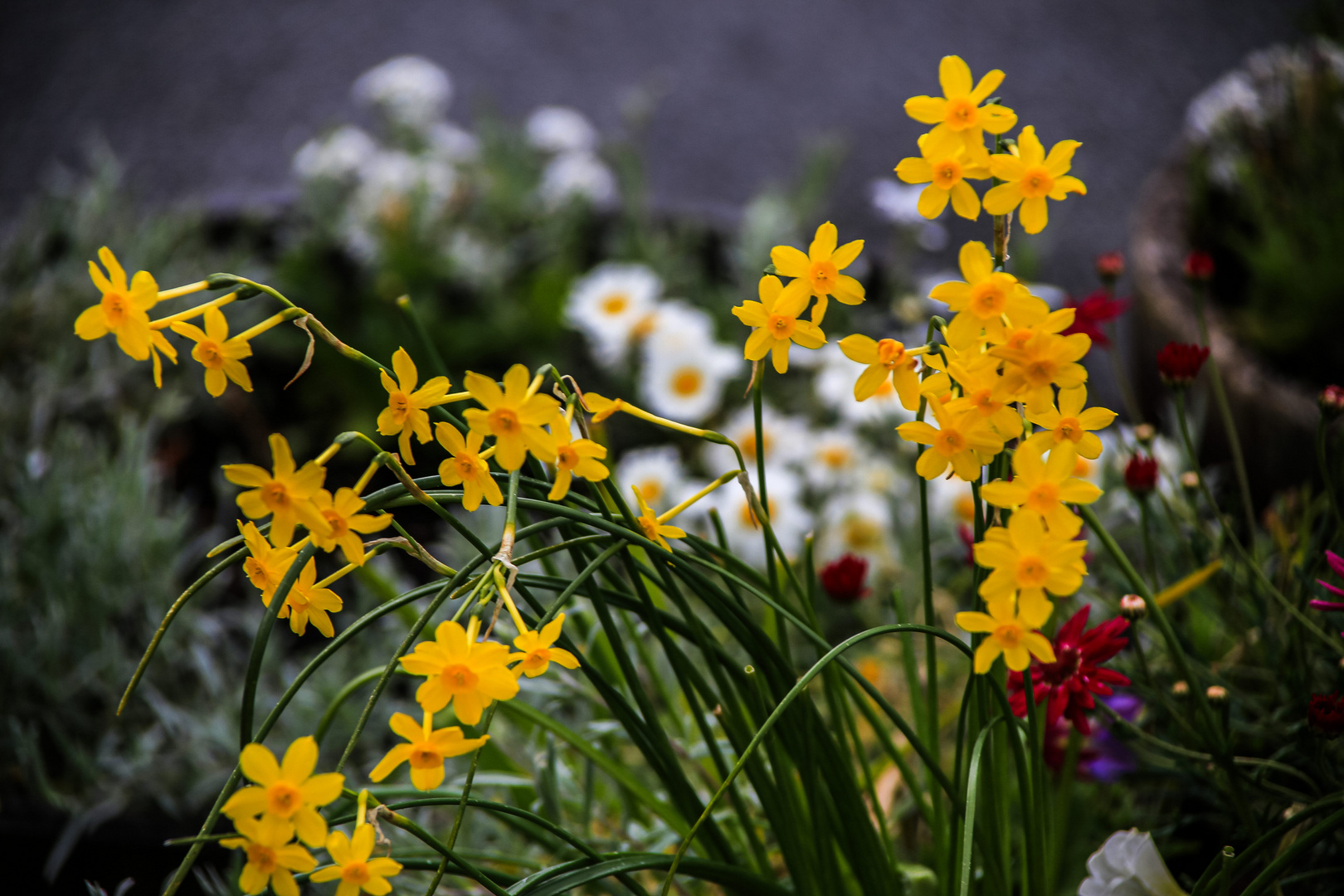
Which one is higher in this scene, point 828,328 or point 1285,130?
point 1285,130

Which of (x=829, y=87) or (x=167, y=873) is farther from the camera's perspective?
(x=829, y=87)

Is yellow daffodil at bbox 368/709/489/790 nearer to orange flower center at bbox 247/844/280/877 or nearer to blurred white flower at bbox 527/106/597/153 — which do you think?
orange flower center at bbox 247/844/280/877

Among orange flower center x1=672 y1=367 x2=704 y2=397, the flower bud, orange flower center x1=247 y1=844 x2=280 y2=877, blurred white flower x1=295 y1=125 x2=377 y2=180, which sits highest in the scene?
blurred white flower x1=295 y1=125 x2=377 y2=180

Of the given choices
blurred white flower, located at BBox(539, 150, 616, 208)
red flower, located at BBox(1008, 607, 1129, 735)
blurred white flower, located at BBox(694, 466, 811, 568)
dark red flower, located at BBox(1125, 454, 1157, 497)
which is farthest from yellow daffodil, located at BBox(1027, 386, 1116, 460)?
blurred white flower, located at BBox(539, 150, 616, 208)

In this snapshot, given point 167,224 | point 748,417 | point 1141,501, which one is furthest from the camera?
point 167,224

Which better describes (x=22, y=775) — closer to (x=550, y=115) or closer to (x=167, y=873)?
(x=167, y=873)

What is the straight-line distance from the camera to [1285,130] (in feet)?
4.72

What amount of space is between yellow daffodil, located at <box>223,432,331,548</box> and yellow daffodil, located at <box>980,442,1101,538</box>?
8.6 inches

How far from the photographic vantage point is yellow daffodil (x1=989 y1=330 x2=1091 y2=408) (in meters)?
0.35

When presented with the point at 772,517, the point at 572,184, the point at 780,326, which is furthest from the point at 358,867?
the point at 572,184

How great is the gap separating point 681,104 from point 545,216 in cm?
90

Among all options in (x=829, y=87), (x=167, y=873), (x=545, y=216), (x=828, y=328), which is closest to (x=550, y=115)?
(x=545, y=216)

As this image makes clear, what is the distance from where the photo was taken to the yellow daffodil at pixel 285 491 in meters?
0.32

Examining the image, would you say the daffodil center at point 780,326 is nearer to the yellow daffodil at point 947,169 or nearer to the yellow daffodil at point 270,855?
the yellow daffodil at point 947,169
